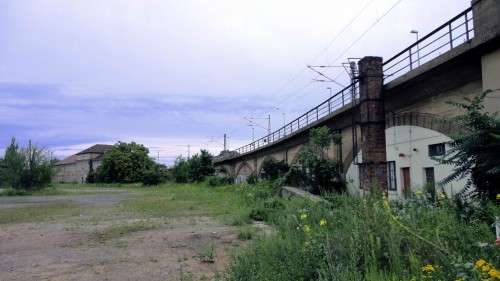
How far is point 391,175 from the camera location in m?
20.5

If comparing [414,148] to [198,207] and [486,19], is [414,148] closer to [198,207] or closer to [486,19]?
[486,19]

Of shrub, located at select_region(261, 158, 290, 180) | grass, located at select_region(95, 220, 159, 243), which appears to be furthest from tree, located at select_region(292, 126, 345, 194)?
grass, located at select_region(95, 220, 159, 243)

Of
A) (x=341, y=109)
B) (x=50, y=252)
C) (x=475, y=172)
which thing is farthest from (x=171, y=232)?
(x=341, y=109)

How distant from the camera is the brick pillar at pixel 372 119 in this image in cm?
1902

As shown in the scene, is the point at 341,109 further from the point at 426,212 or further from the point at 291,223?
the point at 426,212

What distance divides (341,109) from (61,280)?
18950 millimetres

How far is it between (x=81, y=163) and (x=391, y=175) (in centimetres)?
11271

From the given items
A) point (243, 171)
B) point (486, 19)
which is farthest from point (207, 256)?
point (243, 171)

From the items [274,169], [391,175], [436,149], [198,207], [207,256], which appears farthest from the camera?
[274,169]

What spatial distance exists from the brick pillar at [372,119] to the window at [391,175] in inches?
35.8

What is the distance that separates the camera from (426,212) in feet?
15.4

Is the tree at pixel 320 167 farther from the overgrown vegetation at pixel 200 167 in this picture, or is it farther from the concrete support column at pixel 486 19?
the overgrown vegetation at pixel 200 167

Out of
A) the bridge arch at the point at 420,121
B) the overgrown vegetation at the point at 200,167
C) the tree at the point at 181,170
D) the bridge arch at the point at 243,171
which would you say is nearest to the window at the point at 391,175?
the bridge arch at the point at 420,121

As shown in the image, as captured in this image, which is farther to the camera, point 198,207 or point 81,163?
point 81,163
